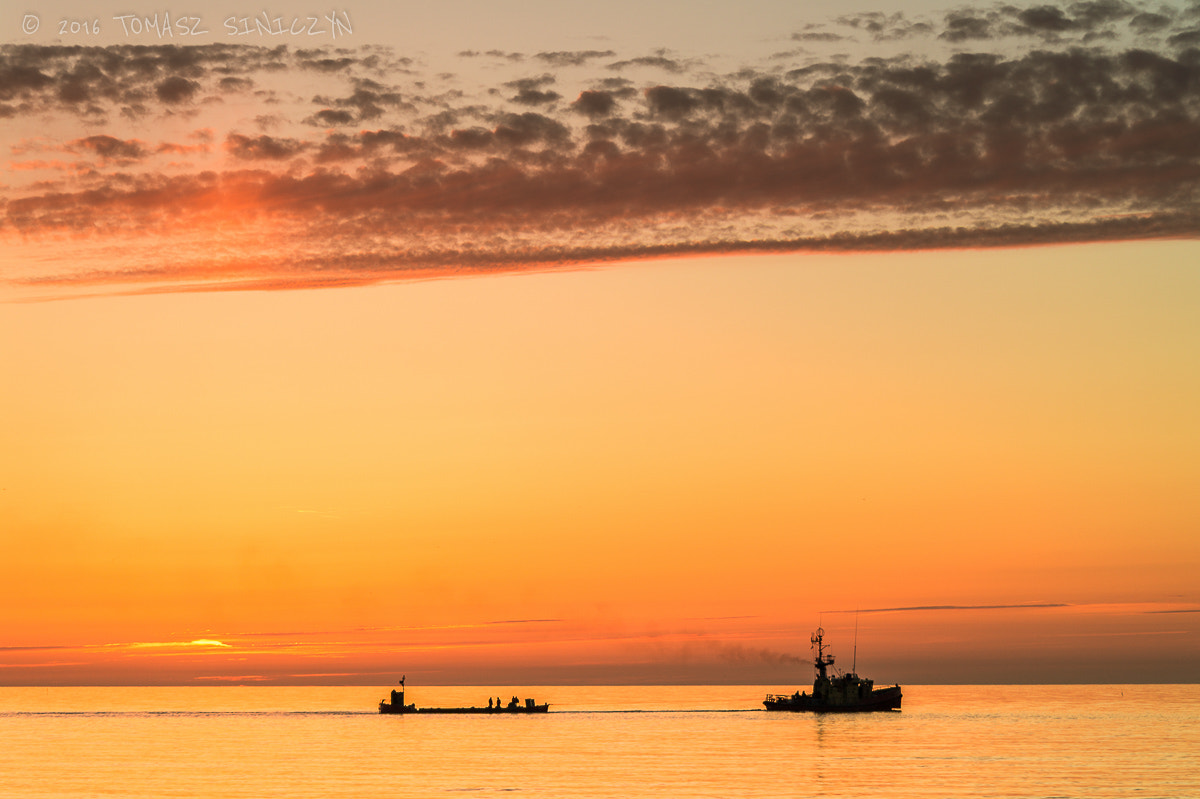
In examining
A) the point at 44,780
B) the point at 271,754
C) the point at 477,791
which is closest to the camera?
the point at 477,791

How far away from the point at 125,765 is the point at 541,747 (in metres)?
57.7

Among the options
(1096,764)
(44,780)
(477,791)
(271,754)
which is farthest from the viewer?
(271,754)

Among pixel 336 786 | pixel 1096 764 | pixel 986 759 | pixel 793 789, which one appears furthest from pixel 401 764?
pixel 1096 764

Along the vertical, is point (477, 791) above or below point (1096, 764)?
below

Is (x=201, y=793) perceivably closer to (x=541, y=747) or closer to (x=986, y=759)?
(x=541, y=747)

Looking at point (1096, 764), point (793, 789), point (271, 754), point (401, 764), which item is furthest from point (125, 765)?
point (1096, 764)

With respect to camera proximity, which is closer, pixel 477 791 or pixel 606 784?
pixel 477 791

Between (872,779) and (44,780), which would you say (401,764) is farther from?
(872,779)

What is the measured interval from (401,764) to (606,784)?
1403 inches

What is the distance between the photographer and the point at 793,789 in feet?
384

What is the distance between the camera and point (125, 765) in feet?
502

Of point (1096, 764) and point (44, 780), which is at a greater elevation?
point (1096, 764)

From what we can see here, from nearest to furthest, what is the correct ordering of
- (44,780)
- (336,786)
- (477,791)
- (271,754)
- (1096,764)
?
(477,791)
(336,786)
(44,780)
(1096,764)
(271,754)

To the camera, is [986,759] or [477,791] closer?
[477,791]
